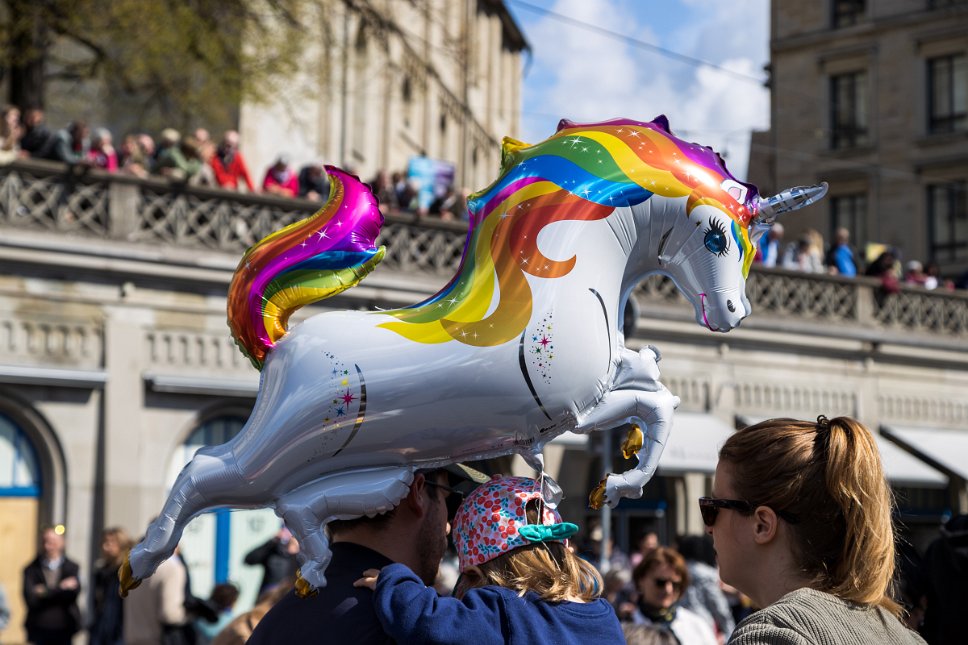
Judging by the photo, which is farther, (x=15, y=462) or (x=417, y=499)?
(x=15, y=462)

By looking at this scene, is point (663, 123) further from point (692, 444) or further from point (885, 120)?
point (885, 120)

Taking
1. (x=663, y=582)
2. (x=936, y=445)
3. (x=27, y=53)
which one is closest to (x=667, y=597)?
(x=663, y=582)

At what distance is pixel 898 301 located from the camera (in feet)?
77.3

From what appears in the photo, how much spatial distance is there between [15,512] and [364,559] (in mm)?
13896

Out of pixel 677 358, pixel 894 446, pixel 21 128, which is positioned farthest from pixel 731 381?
pixel 21 128

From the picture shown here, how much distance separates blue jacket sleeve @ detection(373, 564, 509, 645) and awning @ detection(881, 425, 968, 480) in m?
20.6

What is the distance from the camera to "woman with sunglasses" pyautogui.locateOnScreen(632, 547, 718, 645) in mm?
7477

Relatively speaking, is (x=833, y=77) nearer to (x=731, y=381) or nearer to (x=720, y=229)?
(x=731, y=381)

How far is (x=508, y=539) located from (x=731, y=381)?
18.6m

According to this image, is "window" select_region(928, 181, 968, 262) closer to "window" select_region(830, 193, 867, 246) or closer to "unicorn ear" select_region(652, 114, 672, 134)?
"window" select_region(830, 193, 867, 246)

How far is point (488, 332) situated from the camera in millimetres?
3744

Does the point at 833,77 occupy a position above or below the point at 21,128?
above

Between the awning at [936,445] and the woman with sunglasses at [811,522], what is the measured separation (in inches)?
805

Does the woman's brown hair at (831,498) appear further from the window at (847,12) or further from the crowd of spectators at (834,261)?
the window at (847,12)
